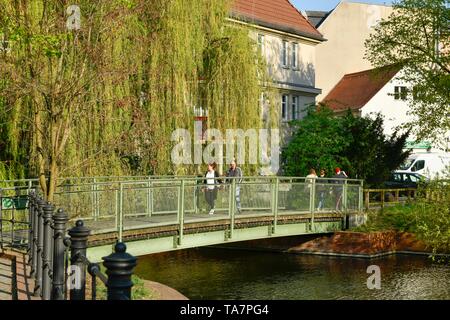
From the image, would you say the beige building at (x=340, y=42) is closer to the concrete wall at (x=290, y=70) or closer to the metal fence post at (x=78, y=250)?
the concrete wall at (x=290, y=70)

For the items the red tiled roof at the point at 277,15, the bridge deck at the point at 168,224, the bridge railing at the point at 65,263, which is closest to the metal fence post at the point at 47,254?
the bridge railing at the point at 65,263

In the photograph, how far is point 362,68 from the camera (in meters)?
54.1

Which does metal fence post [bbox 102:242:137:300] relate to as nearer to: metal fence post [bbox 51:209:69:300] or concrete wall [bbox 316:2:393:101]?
metal fence post [bbox 51:209:69:300]

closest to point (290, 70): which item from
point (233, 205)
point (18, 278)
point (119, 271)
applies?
point (233, 205)

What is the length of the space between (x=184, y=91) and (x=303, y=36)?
18140 millimetres

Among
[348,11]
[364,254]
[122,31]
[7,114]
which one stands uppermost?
[348,11]

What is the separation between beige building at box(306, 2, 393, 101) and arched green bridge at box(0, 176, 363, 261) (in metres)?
27.1

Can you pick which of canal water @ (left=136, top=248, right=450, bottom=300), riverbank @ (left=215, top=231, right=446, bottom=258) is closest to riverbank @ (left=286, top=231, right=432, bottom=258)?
riverbank @ (left=215, top=231, right=446, bottom=258)

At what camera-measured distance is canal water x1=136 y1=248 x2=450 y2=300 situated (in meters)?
18.3

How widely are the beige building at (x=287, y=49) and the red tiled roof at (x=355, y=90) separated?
421 cm

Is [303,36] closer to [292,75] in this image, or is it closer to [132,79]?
[292,75]

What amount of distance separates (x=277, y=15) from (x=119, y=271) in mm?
36578

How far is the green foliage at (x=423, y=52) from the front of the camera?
33.6m

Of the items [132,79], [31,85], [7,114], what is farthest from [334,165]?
[31,85]
